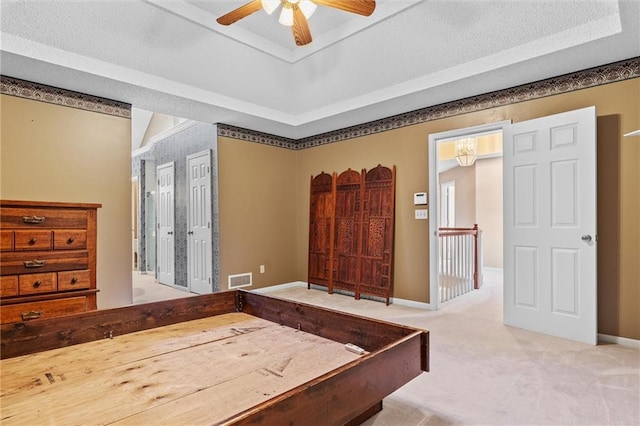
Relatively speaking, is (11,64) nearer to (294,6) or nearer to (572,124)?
(294,6)

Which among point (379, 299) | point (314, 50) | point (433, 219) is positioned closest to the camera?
point (314, 50)

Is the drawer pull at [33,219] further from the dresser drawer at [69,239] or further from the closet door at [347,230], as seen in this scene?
the closet door at [347,230]

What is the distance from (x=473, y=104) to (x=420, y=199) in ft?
3.96

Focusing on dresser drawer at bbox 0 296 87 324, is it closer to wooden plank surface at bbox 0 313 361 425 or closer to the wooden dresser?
the wooden dresser

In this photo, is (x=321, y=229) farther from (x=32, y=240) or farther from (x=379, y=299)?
(x=32, y=240)

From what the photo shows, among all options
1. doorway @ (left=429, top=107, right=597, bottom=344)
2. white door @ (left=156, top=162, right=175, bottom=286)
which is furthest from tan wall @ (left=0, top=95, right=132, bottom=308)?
doorway @ (left=429, top=107, right=597, bottom=344)

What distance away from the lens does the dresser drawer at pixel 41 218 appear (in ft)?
7.42

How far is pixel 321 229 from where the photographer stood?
523cm

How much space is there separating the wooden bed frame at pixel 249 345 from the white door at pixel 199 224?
111 inches

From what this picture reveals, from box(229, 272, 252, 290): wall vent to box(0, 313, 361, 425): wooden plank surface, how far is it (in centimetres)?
302

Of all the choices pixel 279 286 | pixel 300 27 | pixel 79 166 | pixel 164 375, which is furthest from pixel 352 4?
pixel 279 286

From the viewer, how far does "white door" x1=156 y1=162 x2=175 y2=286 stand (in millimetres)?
A: 5730

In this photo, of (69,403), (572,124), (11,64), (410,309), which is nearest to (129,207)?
(11,64)

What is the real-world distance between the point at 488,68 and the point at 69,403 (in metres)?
3.59
